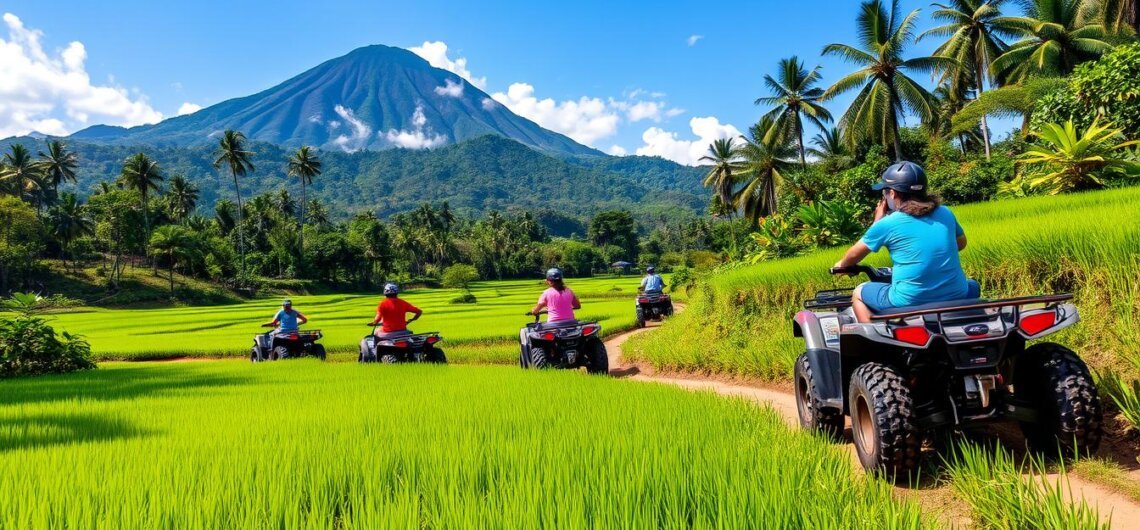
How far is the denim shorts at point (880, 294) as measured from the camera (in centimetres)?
327

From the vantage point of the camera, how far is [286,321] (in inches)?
498

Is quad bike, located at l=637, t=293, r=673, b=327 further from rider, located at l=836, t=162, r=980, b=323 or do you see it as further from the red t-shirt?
rider, located at l=836, t=162, r=980, b=323

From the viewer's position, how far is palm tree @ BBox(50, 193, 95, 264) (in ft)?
194

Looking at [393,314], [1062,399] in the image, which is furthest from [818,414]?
[393,314]

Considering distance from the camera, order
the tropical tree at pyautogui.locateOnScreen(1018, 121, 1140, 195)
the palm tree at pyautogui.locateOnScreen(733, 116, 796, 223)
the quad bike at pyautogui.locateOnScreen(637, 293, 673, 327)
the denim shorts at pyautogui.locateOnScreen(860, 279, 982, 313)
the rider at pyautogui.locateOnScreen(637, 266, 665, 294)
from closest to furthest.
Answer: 1. the denim shorts at pyautogui.locateOnScreen(860, 279, 982, 313)
2. the tropical tree at pyautogui.locateOnScreen(1018, 121, 1140, 195)
3. the quad bike at pyautogui.locateOnScreen(637, 293, 673, 327)
4. the rider at pyautogui.locateOnScreen(637, 266, 665, 294)
5. the palm tree at pyautogui.locateOnScreen(733, 116, 796, 223)

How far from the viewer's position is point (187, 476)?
2521mm

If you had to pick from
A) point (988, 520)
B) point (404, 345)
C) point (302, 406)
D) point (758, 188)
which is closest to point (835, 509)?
point (988, 520)

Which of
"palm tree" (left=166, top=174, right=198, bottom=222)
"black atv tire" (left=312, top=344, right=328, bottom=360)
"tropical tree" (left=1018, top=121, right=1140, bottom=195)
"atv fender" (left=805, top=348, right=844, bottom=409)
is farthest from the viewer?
"palm tree" (left=166, top=174, right=198, bottom=222)

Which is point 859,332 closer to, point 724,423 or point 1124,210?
point 724,423

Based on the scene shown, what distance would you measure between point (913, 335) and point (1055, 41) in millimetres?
31376

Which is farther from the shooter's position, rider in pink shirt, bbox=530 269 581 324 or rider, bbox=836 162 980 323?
rider in pink shirt, bbox=530 269 581 324

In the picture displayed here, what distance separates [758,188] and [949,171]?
25.0 metres

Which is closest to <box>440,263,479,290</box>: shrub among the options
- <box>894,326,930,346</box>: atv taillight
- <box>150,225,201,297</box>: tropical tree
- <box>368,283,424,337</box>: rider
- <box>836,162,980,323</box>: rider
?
<box>150,225,201,297</box>: tropical tree

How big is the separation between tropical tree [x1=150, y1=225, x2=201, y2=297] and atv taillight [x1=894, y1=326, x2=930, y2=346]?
63.4 m
